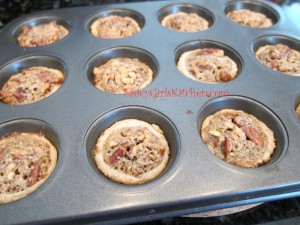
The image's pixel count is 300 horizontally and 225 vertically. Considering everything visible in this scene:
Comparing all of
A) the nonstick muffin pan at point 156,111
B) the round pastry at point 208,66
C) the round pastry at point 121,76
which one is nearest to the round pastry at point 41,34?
the nonstick muffin pan at point 156,111

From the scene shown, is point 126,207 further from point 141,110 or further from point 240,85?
point 240,85

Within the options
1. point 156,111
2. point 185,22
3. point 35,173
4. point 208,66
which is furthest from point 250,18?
point 35,173

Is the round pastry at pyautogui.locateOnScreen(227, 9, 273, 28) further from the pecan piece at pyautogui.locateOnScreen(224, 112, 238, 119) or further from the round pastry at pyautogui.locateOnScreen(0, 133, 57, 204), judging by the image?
the round pastry at pyautogui.locateOnScreen(0, 133, 57, 204)

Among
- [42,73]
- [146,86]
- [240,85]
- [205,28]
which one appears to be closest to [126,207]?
[146,86]

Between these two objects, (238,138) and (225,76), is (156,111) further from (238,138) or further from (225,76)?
(225,76)

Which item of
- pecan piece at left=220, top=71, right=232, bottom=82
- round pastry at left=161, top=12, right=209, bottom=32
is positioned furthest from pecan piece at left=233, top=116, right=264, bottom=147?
round pastry at left=161, top=12, right=209, bottom=32
